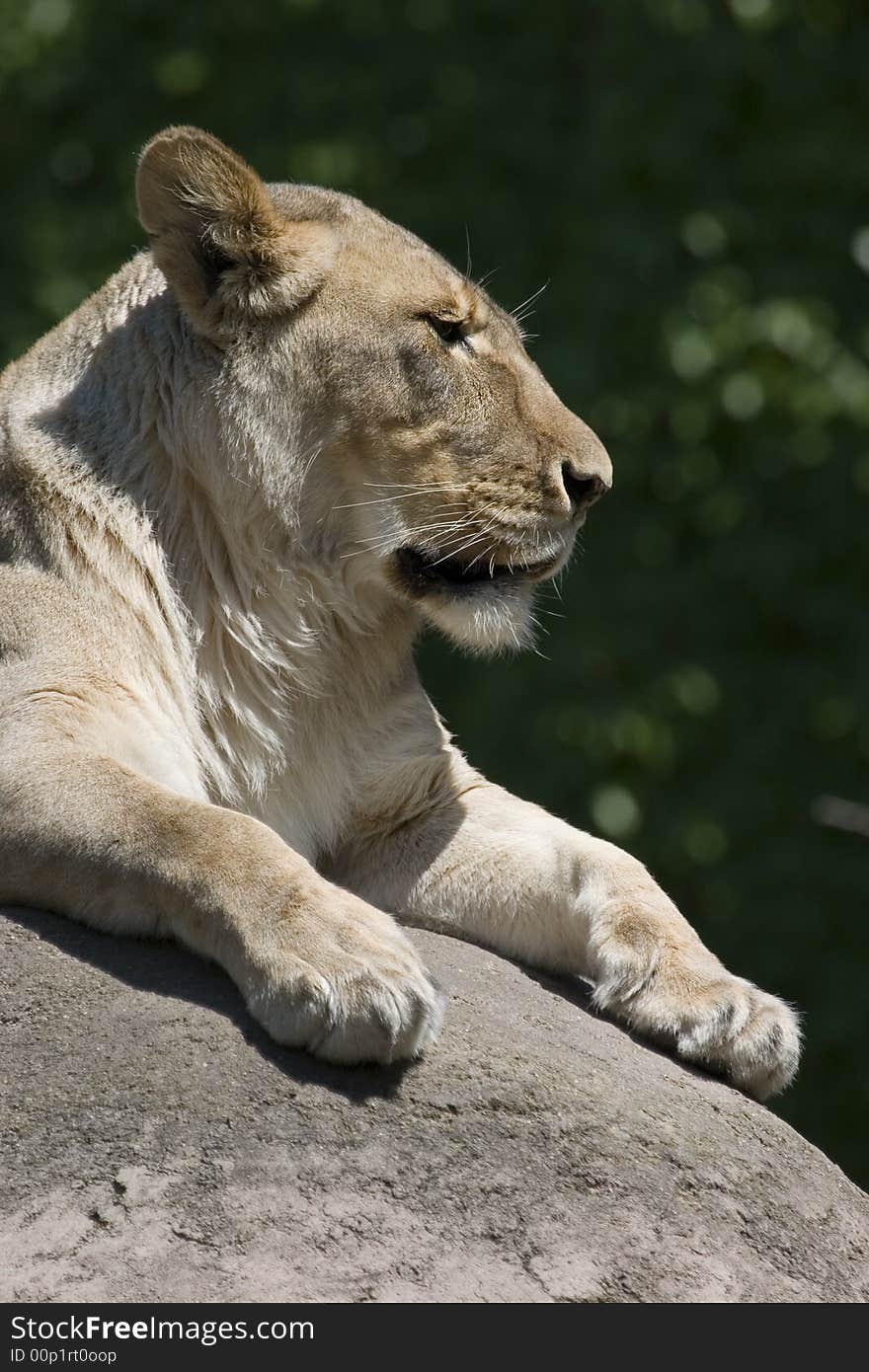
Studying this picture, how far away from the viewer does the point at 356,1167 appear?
2.54 meters

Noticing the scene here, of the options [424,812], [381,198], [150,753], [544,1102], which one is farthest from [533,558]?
[381,198]

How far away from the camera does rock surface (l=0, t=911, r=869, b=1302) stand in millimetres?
2422

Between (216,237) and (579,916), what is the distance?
137 centimetres

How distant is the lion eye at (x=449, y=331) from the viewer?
3.48m

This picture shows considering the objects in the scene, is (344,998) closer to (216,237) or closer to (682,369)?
(216,237)

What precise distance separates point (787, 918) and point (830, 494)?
5.26 ft

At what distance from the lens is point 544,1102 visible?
8.91 feet

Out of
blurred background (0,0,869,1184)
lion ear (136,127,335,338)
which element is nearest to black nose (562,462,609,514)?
lion ear (136,127,335,338)

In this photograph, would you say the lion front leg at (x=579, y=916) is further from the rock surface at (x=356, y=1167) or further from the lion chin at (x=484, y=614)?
the lion chin at (x=484, y=614)

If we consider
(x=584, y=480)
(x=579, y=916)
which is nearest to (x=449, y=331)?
(x=584, y=480)

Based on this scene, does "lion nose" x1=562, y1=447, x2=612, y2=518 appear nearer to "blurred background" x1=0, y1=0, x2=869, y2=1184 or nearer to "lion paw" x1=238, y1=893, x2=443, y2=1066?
"lion paw" x1=238, y1=893, x2=443, y2=1066

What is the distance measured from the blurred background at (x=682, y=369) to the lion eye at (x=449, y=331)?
3428mm
